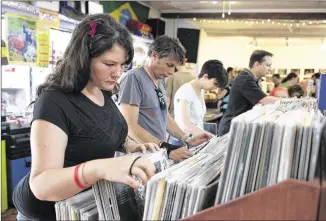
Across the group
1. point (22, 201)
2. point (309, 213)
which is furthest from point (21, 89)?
point (309, 213)

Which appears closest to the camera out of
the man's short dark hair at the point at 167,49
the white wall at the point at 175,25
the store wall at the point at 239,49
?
the man's short dark hair at the point at 167,49

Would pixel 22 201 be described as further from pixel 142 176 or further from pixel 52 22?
pixel 52 22

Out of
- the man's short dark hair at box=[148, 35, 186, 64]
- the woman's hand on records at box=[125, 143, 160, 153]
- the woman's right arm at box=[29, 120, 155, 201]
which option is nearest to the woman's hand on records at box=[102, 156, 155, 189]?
the woman's right arm at box=[29, 120, 155, 201]

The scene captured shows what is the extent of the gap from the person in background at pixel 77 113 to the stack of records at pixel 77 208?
0.08 m

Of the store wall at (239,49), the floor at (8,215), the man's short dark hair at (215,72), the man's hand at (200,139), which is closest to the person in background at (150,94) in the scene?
the man's hand at (200,139)

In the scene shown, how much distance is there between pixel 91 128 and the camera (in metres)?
1.03

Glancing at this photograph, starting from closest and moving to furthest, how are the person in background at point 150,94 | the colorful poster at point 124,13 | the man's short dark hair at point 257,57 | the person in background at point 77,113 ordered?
the person in background at point 77,113 < the person in background at point 150,94 < the man's short dark hair at point 257,57 < the colorful poster at point 124,13

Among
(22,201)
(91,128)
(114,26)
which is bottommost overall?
(22,201)

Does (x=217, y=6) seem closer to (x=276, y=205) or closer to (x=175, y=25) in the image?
(x=175, y=25)

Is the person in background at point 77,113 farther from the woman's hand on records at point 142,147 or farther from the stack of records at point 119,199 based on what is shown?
the stack of records at point 119,199

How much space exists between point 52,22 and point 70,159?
129 inches

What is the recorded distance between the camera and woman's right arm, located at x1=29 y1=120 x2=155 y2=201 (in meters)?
0.71

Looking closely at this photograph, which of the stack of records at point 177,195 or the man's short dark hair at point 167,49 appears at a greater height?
the man's short dark hair at point 167,49

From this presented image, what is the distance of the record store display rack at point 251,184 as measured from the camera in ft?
1.84
